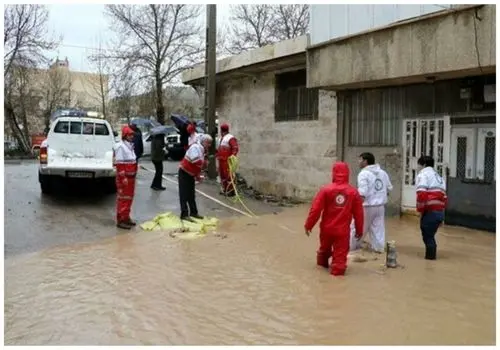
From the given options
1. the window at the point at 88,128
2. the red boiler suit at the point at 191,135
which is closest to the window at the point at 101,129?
the window at the point at 88,128

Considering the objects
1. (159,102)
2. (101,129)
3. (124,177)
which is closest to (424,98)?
(124,177)

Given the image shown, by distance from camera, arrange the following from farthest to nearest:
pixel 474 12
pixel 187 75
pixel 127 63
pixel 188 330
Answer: pixel 127 63 → pixel 187 75 → pixel 474 12 → pixel 188 330

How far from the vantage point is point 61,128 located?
Answer: 12570 millimetres

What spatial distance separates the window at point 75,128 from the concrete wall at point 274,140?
4.29 meters

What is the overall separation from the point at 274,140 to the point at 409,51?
5.24 meters

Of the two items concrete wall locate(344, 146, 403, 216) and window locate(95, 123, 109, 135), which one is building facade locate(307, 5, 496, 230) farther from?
window locate(95, 123, 109, 135)

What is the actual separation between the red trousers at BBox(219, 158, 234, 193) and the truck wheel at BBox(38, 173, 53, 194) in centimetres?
367

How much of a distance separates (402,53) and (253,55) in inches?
185

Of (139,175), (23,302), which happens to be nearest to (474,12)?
(23,302)

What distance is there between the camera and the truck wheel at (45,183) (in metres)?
11.9

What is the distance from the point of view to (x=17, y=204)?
1089cm

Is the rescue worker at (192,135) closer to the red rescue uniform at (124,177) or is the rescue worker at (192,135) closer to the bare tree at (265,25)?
the red rescue uniform at (124,177)

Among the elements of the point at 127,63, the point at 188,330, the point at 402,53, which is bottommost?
the point at 188,330

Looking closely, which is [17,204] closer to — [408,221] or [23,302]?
[23,302]
